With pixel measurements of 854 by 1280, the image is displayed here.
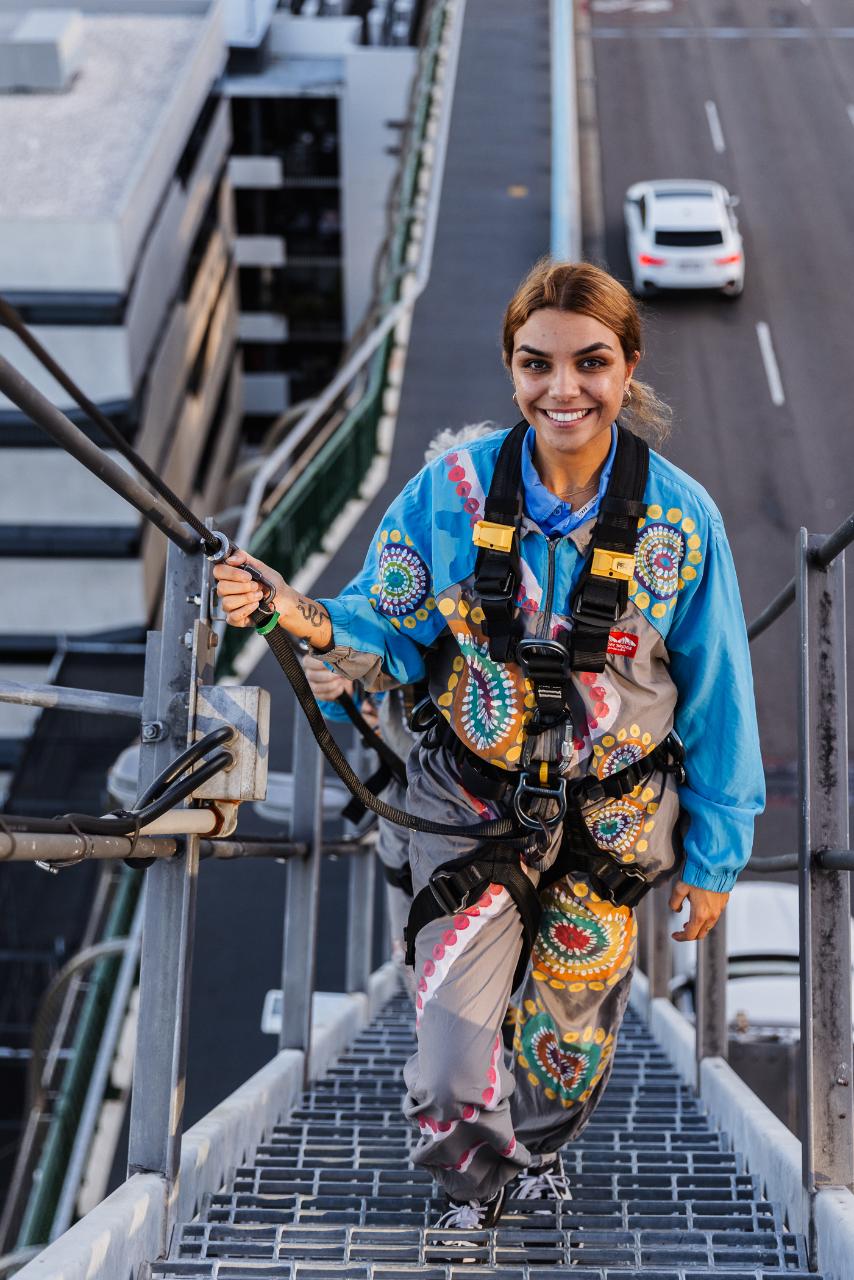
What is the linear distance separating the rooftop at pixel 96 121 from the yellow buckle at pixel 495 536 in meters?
19.7

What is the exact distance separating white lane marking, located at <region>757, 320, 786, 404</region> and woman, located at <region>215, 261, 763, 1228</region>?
16.0m

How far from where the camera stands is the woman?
3.04 meters

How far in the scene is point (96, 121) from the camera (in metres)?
24.7

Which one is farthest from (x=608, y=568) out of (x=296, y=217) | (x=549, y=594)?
(x=296, y=217)

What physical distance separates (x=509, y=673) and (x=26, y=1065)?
15574 millimetres

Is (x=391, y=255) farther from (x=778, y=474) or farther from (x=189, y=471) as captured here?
(x=189, y=471)

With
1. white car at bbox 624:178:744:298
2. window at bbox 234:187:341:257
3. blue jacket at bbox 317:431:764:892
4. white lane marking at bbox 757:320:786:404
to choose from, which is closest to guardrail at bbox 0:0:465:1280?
blue jacket at bbox 317:431:764:892

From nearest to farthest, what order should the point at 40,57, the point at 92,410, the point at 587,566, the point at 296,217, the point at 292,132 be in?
the point at 92,410 < the point at 587,566 < the point at 40,57 < the point at 292,132 < the point at 296,217

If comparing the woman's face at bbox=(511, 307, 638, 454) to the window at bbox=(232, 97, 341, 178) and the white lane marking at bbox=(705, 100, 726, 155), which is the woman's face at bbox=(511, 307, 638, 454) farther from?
the window at bbox=(232, 97, 341, 178)

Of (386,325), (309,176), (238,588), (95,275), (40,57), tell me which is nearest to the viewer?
(238,588)

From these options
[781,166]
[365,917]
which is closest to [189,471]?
[781,166]

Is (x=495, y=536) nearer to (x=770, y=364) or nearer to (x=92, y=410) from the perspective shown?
(x=92, y=410)

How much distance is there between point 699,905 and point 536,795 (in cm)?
44

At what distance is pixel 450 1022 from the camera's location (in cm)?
305
